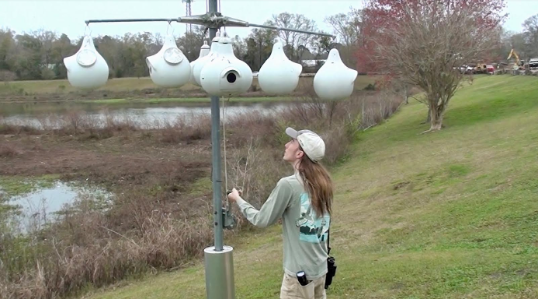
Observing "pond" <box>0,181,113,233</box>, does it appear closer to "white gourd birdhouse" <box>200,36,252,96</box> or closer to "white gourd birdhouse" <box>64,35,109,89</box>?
"white gourd birdhouse" <box>64,35,109,89</box>

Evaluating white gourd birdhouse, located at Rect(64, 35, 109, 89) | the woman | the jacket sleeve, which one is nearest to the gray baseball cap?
the woman

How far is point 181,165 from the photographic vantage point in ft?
74.9

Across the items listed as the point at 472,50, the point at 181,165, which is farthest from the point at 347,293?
the point at 181,165

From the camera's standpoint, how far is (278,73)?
144 inches

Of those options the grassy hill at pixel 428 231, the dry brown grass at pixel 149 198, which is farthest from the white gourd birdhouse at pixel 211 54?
the dry brown grass at pixel 149 198

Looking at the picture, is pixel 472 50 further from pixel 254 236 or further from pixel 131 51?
pixel 131 51

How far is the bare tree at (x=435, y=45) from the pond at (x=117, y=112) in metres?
7.79

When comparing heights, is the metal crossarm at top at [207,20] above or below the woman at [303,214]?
above

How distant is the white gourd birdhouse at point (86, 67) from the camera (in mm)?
3553

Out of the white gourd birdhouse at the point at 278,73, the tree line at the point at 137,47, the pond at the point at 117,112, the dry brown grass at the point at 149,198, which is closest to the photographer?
the white gourd birdhouse at the point at 278,73

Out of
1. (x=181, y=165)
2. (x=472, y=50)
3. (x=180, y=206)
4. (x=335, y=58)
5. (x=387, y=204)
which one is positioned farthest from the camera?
(x=181, y=165)

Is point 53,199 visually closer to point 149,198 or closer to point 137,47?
point 149,198

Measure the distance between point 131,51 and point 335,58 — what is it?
3648 mm

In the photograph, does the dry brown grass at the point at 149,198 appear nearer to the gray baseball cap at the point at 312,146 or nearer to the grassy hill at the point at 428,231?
the grassy hill at the point at 428,231
